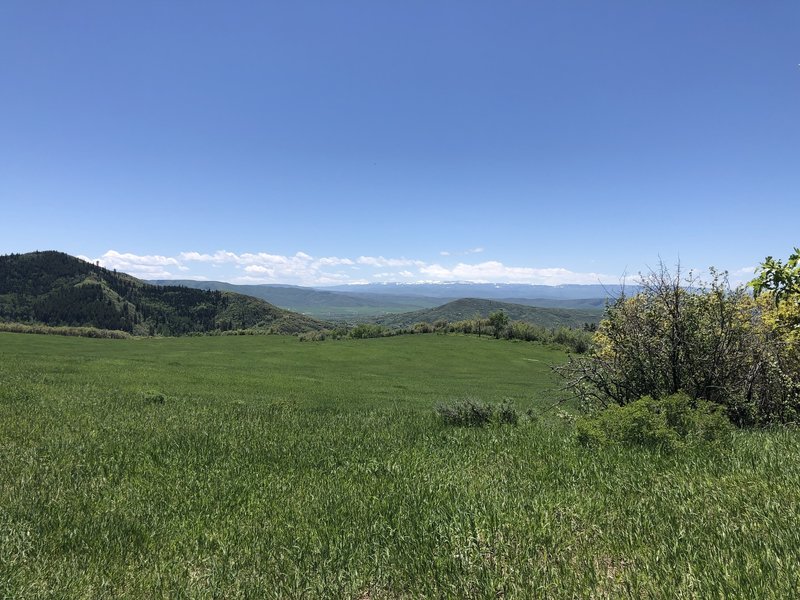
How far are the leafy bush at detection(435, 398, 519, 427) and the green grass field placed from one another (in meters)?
1.27

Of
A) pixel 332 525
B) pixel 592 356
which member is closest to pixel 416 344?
pixel 592 356

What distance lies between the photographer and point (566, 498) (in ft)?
14.9

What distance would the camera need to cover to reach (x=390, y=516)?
15.2 feet

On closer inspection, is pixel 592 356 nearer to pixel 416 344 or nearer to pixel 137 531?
pixel 137 531

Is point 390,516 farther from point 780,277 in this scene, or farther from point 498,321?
point 498,321

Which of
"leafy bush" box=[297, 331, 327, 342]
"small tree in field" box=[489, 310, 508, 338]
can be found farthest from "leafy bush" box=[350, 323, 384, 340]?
"small tree in field" box=[489, 310, 508, 338]

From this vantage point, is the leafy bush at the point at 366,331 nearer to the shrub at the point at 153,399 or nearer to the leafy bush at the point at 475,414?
the shrub at the point at 153,399

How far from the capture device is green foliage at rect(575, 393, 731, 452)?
6254 mm

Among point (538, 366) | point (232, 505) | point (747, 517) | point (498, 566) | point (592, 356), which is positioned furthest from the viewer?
point (538, 366)

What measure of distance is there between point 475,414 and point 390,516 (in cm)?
581

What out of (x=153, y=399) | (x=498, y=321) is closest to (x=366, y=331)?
(x=498, y=321)

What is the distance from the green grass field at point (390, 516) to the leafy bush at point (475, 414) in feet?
4.16

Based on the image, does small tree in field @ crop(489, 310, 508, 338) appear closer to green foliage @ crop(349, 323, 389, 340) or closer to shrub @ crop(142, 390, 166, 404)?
green foliage @ crop(349, 323, 389, 340)

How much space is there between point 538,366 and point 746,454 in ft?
226
